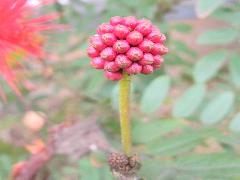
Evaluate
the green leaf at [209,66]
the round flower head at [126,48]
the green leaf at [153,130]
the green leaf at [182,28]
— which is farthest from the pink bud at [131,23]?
the green leaf at [182,28]

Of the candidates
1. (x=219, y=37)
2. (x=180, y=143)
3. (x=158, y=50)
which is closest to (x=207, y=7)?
(x=219, y=37)

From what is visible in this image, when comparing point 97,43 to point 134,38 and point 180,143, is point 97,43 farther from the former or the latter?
point 180,143

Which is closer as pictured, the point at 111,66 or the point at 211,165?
the point at 111,66

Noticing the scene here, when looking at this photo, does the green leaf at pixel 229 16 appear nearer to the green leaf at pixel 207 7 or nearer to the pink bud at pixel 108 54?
the green leaf at pixel 207 7

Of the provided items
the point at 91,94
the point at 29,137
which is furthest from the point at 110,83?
the point at 29,137

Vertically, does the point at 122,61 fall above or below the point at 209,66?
below

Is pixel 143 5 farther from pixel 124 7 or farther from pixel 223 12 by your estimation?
pixel 223 12
